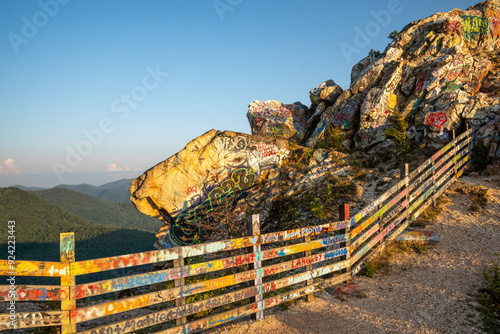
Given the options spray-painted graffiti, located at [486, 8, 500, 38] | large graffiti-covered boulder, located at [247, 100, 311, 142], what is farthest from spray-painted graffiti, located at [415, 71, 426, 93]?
spray-painted graffiti, located at [486, 8, 500, 38]

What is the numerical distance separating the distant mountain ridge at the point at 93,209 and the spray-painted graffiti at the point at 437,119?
127 meters

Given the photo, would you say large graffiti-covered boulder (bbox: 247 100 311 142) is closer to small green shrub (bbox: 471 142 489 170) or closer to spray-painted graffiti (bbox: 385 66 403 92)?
spray-painted graffiti (bbox: 385 66 403 92)

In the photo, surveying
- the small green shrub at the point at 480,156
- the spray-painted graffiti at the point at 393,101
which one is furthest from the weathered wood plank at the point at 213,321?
the spray-painted graffiti at the point at 393,101

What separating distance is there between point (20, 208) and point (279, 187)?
7719 cm

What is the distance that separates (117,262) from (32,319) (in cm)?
100

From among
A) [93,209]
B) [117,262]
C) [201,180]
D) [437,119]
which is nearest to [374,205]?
[117,262]

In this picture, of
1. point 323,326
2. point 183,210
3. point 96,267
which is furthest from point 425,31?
point 96,267

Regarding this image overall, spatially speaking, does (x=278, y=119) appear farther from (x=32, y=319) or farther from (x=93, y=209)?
(x=93, y=209)

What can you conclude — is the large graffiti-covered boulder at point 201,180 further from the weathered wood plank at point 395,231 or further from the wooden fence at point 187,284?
the wooden fence at point 187,284

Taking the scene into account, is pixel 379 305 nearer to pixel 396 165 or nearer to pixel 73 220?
pixel 396 165

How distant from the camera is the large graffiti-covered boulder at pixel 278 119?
18484 millimetres

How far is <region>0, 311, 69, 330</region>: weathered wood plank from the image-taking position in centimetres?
313

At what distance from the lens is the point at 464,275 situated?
6.25 meters

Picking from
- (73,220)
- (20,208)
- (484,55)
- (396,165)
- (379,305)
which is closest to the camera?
(379,305)
